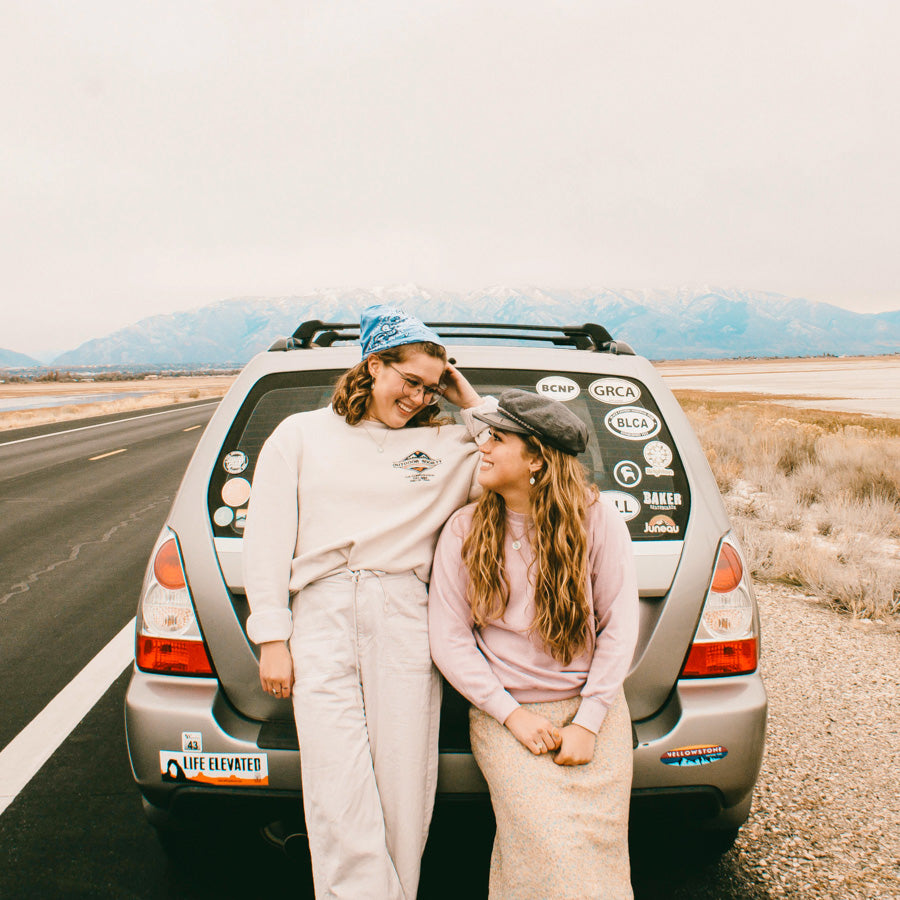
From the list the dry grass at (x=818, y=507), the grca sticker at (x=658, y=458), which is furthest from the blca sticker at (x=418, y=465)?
the dry grass at (x=818, y=507)

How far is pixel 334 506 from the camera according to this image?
1.96m

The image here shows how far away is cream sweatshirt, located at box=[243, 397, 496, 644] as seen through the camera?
188 centimetres

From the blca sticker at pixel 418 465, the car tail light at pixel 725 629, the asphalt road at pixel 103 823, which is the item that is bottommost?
the asphalt road at pixel 103 823

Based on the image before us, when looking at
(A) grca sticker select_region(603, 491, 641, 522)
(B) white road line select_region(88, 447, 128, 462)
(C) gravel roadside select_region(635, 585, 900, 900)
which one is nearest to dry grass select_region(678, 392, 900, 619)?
(C) gravel roadside select_region(635, 585, 900, 900)

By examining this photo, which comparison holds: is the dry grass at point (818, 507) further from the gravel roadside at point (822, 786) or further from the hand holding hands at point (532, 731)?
the hand holding hands at point (532, 731)

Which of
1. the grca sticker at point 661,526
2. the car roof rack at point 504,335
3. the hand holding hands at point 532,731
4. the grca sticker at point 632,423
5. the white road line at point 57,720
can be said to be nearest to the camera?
the hand holding hands at point 532,731

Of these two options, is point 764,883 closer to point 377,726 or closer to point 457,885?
point 457,885

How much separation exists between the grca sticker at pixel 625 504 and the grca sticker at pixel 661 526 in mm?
56

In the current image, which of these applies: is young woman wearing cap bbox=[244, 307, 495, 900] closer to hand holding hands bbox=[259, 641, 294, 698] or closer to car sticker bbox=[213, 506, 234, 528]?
hand holding hands bbox=[259, 641, 294, 698]

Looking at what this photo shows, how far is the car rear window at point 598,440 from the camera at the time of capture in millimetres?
2178

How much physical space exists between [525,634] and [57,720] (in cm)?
268

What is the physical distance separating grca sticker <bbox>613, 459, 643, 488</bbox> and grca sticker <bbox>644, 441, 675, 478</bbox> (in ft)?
0.12

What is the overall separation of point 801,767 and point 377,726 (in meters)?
2.09

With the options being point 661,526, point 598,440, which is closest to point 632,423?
point 598,440
